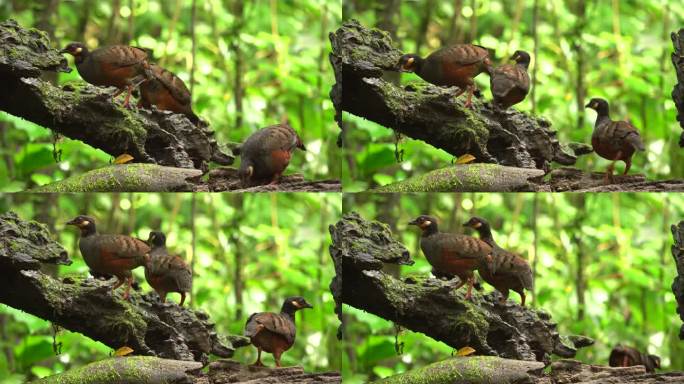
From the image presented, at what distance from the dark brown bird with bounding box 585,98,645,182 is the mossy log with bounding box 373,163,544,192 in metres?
0.35

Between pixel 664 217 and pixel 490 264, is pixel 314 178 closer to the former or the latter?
pixel 490 264

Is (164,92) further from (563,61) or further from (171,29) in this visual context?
(563,61)

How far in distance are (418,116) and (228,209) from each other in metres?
1.16

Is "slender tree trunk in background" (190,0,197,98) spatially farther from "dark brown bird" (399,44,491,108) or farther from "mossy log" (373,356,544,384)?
"mossy log" (373,356,544,384)

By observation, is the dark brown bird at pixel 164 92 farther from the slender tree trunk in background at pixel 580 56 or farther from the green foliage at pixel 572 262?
the slender tree trunk in background at pixel 580 56

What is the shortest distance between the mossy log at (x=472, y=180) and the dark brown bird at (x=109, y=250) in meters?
1.30

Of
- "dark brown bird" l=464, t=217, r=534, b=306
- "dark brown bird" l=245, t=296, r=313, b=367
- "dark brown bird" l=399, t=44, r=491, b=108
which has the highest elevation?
"dark brown bird" l=399, t=44, r=491, b=108

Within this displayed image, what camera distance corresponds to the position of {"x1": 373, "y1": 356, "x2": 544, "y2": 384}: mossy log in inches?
263

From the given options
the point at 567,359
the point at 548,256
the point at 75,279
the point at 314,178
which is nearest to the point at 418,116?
the point at 314,178

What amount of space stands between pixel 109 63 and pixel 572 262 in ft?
9.16

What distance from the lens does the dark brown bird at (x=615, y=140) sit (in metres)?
6.79

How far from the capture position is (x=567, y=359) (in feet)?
22.9

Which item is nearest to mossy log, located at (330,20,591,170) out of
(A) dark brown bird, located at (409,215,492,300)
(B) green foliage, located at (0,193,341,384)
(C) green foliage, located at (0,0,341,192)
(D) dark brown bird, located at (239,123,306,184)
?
(C) green foliage, located at (0,0,341,192)

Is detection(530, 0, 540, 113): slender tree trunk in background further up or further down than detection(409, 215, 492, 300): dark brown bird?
further up
